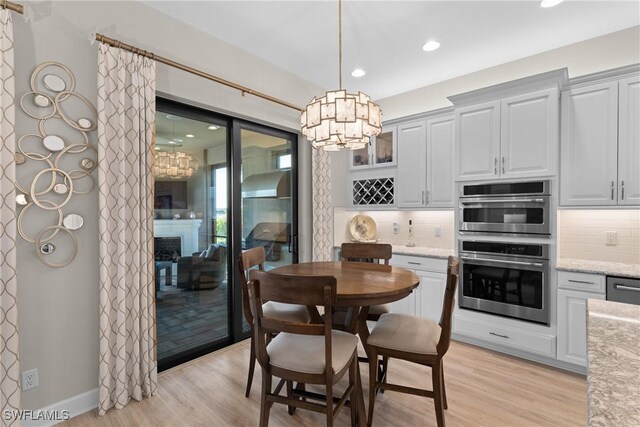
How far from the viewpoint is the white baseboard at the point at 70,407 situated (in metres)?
1.97

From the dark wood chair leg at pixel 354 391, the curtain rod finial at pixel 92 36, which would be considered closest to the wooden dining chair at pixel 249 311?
the dark wood chair leg at pixel 354 391

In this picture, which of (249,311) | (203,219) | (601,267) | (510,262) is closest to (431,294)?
(510,262)

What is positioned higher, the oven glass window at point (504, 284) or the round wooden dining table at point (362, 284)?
the round wooden dining table at point (362, 284)

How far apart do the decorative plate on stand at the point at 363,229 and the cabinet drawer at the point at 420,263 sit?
27.7 inches

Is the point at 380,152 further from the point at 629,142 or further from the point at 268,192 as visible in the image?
the point at 629,142

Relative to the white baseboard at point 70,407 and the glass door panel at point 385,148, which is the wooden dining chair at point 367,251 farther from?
the white baseboard at point 70,407

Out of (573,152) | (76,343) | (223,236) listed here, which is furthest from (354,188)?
(76,343)

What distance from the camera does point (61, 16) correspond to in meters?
2.07

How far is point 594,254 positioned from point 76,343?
447 centimetres

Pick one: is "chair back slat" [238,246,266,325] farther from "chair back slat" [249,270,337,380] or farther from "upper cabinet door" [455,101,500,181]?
"upper cabinet door" [455,101,500,181]

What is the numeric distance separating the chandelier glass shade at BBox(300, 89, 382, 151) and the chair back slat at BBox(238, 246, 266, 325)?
1.07 m

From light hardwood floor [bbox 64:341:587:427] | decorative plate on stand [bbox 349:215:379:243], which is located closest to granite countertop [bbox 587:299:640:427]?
light hardwood floor [bbox 64:341:587:427]

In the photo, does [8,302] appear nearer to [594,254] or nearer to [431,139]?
[431,139]

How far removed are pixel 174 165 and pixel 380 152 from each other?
2595 millimetres
